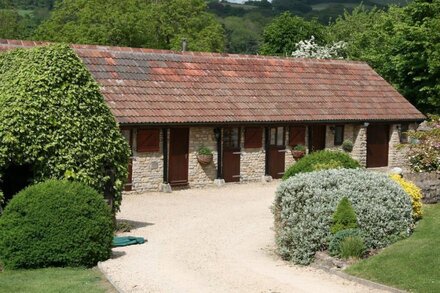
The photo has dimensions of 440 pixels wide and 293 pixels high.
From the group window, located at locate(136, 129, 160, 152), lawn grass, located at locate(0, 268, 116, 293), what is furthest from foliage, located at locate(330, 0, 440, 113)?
lawn grass, located at locate(0, 268, 116, 293)

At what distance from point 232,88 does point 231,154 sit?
307 cm

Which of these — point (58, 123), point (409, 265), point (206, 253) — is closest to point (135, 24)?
point (58, 123)

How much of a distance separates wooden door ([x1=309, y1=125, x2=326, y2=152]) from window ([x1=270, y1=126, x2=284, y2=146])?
1446 millimetres

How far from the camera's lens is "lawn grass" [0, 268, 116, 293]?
1352 centimetres

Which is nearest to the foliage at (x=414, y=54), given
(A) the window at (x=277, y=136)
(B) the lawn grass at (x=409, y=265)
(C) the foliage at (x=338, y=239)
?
(A) the window at (x=277, y=136)

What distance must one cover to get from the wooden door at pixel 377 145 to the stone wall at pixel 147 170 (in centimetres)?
1104

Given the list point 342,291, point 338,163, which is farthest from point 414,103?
point 342,291

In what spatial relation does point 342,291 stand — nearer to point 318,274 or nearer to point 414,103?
point 318,274

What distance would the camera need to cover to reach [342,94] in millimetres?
33406

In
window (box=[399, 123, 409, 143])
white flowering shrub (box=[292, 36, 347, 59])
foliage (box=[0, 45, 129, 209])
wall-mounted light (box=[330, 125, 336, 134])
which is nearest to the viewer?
foliage (box=[0, 45, 129, 209])

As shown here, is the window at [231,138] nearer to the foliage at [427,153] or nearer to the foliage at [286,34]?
the foliage at [427,153]

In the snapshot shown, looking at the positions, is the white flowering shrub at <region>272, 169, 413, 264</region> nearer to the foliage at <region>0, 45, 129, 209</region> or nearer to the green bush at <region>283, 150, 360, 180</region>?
the foliage at <region>0, 45, 129, 209</region>

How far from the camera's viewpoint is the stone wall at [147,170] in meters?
26.0

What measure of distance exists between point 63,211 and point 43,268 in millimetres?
1202
